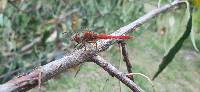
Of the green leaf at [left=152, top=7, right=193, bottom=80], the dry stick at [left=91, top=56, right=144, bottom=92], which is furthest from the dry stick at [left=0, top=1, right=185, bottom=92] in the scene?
the green leaf at [left=152, top=7, right=193, bottom=80]

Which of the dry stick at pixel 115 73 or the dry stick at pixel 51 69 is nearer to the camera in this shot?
the dry stick at pixel 51 69

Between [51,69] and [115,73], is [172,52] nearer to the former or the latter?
[115,73]

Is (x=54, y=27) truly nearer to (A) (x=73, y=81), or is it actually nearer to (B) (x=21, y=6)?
(B) (x=21, y=6)

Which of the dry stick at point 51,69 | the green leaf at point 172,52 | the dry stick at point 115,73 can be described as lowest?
the green leaf at point 172,52

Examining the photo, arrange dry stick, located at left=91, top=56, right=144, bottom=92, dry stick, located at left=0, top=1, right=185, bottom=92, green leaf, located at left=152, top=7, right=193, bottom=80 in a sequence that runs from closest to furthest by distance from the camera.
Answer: dry stick, located at left=0, top=1, right=185, bottom=92 < dry stick, located at left=91, top=56, right=144, bottom=92 < green leaf, located at left=152, top=7, right=193, bottom=80

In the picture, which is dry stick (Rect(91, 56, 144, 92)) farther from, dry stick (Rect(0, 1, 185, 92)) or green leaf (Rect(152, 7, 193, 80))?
green leaf (Rect(152, 7, 193, 80))

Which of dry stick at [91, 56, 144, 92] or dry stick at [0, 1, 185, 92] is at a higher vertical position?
dry stick at [0, 1, 185, 92]

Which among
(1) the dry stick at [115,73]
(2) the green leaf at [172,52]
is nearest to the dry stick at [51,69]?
(1) the dry stick at [115,73]

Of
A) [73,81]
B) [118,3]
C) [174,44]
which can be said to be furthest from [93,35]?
[118,3]

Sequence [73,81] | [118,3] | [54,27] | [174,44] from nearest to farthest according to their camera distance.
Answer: [174,44] → [73,81] → [118,3] → [54,27]

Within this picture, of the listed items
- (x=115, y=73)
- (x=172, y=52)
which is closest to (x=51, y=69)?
(x=115, y=73)

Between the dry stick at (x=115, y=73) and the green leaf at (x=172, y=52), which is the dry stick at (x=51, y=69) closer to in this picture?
the dry stick at (x=115, y=73)
